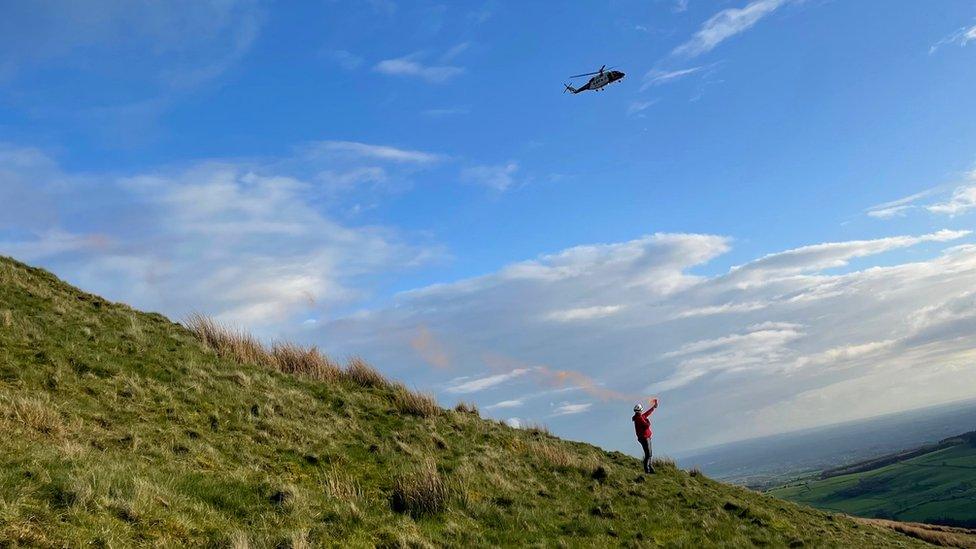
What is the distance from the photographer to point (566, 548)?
A: 1197 centimetres

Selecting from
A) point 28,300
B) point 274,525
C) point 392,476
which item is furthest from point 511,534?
point 28,300

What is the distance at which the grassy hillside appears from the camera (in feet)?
27.5

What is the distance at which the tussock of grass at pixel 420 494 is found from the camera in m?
12.3

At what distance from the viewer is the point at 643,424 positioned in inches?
883

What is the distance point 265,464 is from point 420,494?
11.9 ft

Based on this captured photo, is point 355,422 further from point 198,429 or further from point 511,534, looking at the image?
point 511,534

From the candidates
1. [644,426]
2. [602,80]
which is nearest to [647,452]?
[644,426]

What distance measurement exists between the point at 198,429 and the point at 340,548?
6.38 meters

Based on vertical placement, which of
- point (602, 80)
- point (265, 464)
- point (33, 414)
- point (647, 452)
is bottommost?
point (647, 452)

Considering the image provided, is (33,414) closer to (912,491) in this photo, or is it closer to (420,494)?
(420,494)

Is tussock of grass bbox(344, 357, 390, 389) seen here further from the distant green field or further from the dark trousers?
the distant green field

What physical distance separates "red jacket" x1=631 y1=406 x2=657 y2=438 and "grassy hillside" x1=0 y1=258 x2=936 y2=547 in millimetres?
1687

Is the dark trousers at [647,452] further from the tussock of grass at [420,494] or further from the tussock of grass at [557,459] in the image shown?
the tussock of grass at [420,494]

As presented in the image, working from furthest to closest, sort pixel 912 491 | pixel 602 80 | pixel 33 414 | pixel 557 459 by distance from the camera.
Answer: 1. pixel 912 491
2. pixel 602 80
3. pixel 557 459
4. pixel 33 414
